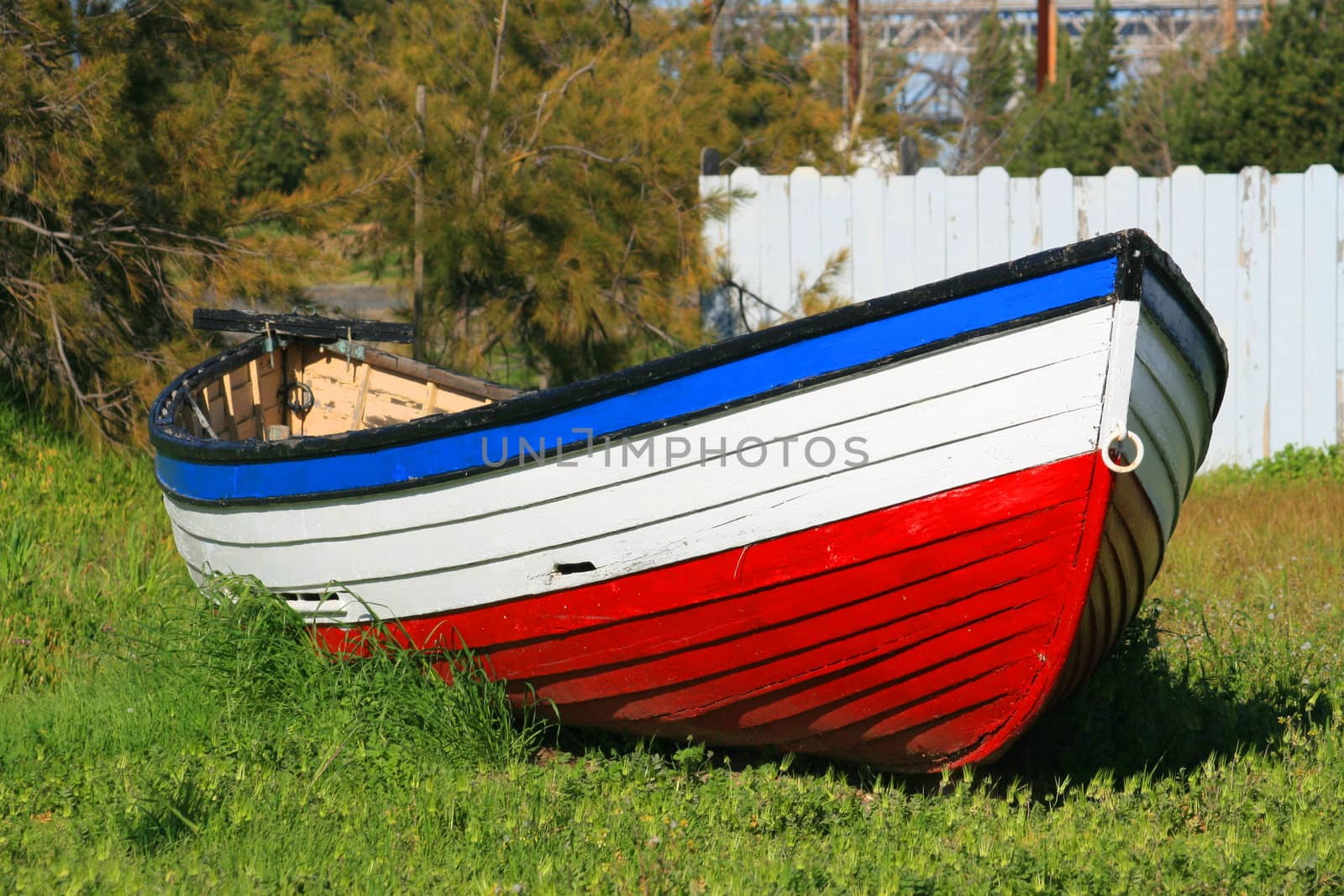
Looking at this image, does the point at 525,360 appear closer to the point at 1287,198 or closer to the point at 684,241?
the point at 684,241

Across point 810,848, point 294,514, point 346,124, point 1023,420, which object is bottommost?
point 810,848

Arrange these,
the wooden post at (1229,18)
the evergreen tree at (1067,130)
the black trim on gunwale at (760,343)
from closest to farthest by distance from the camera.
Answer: the black trim on gunwale at (760,343) → the evergreen tree at (1067,130) → the wooden post at (1229,18)

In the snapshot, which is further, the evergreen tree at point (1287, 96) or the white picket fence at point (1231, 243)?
the evergreen tree at point (1287, 96)

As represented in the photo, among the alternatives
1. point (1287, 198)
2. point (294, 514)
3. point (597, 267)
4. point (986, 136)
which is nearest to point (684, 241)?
point (597, 267)

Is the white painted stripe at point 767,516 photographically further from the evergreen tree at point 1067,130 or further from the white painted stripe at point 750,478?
the evergreen tree at point 1067,130

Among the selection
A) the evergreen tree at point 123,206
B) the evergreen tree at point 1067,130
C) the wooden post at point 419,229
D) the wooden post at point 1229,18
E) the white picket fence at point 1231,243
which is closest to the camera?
the evergreen tree at point 123,206

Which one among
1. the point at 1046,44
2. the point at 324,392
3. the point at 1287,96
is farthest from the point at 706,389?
the point at 1046,44

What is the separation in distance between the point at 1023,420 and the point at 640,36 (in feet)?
22.8

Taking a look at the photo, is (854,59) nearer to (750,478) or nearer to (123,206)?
(123,206)

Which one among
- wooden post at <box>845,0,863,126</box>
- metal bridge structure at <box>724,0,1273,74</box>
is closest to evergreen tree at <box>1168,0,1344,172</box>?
metal bridge structure at <box>724,0,1273,74</box>

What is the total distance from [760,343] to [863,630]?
84 cm

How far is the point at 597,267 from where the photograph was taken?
7.82m

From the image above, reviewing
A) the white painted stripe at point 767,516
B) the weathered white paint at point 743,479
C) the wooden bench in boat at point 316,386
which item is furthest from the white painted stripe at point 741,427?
the wooden bench in boat at point 316,386

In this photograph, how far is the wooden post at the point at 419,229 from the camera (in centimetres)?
789
